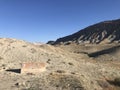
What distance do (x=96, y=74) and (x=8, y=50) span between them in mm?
18291

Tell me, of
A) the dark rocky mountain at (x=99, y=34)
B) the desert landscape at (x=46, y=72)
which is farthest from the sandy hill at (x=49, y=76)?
the dark rocky mountain at (x=99, y=34)

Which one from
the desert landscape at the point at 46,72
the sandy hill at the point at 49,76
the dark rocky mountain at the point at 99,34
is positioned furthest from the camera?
the dark rocky mountain at the point at 99,34

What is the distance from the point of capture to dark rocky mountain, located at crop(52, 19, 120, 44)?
14112 centimetres

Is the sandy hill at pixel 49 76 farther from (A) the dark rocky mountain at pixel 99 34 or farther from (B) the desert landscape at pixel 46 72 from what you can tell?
(A) the dark rocky mountain at pixel 99 34

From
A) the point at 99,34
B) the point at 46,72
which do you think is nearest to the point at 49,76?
the point at 46,72

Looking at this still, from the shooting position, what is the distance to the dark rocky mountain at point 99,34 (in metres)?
141

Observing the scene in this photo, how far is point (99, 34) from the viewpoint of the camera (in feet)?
496

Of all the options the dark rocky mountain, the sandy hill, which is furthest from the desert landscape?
the dark rocky mountain

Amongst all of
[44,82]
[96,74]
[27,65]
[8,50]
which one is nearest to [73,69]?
[96,74]

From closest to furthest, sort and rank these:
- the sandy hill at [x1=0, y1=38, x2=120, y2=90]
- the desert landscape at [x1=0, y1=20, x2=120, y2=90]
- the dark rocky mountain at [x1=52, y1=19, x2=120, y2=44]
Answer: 1. the sandy hill at [x1=0, y1=38, x2=120, y2=90]
2. the desert landscape at [x1=0, y1=20, x2=120, y2=90]
3. the dark rocky mountain at [x1=52, y1=19, x2=120, y2=44]

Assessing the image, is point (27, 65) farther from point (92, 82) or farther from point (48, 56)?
point (48, 56)

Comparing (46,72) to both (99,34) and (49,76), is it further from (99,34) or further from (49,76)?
(99,34)

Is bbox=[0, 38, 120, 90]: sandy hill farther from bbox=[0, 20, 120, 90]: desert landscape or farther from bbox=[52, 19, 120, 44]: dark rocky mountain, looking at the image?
bbox=[52, 19, 120, 44]: dark rocky mountain

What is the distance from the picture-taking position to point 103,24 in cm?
16075
